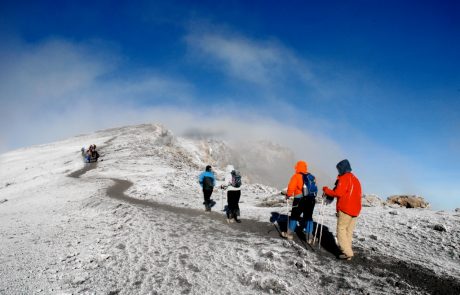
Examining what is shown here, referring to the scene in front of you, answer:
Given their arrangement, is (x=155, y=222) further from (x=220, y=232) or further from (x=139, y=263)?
(x=139, y=263)

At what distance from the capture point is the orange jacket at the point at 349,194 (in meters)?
8.38

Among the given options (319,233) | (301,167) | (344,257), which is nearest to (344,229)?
(344,257)

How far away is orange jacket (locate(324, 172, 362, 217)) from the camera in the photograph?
330 inches

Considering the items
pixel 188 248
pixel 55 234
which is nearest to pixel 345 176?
pixel 188 248

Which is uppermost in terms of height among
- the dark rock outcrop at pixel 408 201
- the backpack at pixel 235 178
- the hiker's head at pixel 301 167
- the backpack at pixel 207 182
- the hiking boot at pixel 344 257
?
the hiker's head at pixel 301 167

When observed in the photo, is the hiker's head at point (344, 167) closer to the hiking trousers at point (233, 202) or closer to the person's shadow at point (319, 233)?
the person's shadow at point (319, 233)

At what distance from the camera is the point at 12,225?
565 inches

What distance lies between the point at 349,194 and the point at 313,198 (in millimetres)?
1912

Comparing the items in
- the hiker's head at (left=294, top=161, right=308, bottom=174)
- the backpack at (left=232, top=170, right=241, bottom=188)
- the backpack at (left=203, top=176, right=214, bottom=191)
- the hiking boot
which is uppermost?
the hiker's head at (left=294, top=161, right=308, bottom=174)

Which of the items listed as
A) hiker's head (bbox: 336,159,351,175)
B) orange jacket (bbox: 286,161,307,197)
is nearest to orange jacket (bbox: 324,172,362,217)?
hiker's head (bbox: 336,159,351,175)

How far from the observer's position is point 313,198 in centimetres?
1021

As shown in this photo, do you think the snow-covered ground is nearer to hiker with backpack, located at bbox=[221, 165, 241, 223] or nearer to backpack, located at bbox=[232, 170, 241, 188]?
hiker with backpack, located at bbox=[221, 165, 241, 223]

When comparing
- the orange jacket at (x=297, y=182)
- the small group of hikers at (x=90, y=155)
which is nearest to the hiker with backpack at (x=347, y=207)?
the orange jacket at (x=297, y=182)

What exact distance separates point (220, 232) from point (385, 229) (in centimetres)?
617
